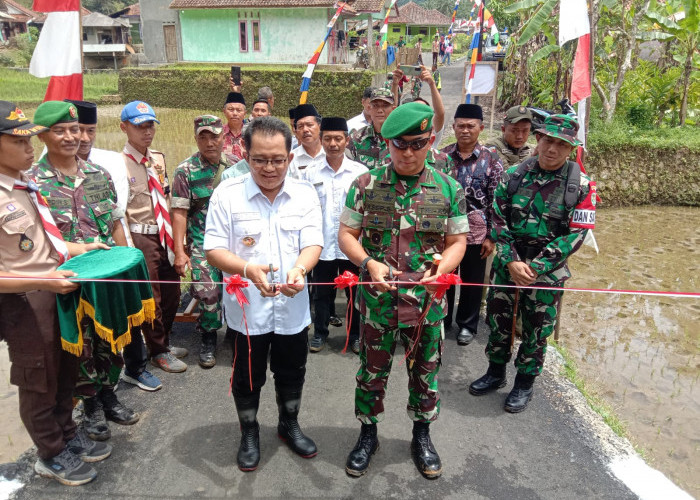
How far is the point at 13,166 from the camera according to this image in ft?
8.68

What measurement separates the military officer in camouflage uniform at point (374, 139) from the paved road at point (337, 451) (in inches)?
85.4

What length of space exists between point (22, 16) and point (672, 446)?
5871cm

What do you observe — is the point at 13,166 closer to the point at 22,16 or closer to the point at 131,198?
the point at 131,198

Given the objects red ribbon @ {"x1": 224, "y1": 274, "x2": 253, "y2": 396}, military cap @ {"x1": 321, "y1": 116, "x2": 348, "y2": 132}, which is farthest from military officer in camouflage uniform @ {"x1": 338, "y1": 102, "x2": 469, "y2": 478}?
military cap @ {"x1": 321, "y1": 116, "x2": 348, "y2": 132}

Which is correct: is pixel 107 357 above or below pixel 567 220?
below

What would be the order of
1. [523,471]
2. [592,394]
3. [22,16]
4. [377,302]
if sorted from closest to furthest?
[377,302] < [523,471] < [592,394] < [22,16]

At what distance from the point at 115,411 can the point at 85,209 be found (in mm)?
1447

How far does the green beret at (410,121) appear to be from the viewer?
263 cm

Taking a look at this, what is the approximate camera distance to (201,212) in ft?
14.3

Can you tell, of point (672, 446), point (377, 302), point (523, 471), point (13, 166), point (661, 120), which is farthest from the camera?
point (661, 120)

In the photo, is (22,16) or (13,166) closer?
(13,166)

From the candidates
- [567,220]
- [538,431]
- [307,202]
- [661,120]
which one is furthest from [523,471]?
[661,120]

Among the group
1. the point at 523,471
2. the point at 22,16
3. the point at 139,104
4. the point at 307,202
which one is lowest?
the point at 523,471

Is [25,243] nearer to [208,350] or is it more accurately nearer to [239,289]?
[239,289]
